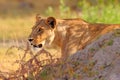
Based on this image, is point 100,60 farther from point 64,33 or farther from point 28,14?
point 28,14

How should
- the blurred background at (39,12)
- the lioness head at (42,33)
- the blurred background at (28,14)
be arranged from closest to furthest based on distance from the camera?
the lioness head at (42,33) < the blurred background at (28,14) < the blurred background at (39,12)

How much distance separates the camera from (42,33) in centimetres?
916

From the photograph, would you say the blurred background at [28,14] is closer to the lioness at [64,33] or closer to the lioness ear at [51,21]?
the lioness at [64,33]

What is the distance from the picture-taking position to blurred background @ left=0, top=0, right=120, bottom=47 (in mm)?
13670

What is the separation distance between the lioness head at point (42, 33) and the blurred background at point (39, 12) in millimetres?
1578

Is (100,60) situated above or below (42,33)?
above

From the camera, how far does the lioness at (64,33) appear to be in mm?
8992

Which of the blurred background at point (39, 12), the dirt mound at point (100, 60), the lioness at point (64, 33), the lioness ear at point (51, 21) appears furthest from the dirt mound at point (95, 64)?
the blurred background at point (39, 12)

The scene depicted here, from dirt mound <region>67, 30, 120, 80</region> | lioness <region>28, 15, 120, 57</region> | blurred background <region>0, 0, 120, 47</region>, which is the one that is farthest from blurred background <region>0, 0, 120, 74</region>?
dirt mound <region>67, 30, 120, 80</region>

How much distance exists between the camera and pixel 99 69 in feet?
22.5

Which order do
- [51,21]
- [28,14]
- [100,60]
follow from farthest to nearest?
[28,14] → [51,21] → [100,60]

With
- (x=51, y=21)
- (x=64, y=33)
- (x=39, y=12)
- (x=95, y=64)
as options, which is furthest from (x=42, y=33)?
(x=39, y=12)

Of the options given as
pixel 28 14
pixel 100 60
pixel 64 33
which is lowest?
pixel 28 14

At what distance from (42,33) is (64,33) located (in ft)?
1.08
